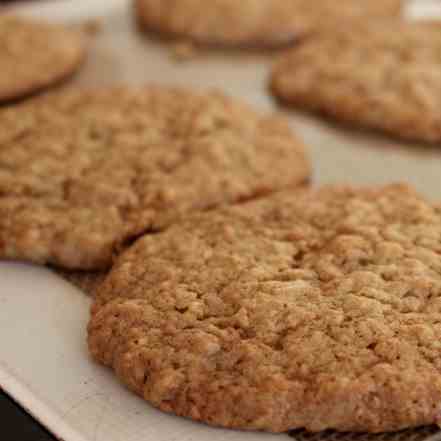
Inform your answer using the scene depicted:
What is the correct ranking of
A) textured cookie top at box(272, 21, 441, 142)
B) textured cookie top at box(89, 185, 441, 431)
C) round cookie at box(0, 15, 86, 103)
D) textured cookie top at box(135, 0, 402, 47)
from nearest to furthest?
1. textured cookie top at box(89, 185, 441, 431)
2. textured cookie top at box(272, 21, 441, 142)
3. round cookie at box(0, 15, 86, 103)
4. textured cookie top at box(135, 0, 402, 47)

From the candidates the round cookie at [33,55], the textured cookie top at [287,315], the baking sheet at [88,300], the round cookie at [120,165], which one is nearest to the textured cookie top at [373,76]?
the baking sheet at [88,300]

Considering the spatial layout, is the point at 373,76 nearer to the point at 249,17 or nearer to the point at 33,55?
the point at 249,17

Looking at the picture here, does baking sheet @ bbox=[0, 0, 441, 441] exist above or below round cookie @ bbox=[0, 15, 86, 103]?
below

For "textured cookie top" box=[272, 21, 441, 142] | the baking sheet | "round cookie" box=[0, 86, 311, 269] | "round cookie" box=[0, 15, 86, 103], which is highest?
"textured cookie top" box=[272, 21, 441, 142]

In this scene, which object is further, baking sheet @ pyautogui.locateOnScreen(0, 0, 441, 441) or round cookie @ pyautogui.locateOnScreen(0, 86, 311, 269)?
round cookie @ pyautogui.locateOnScreen(0, 86, 311, 269)

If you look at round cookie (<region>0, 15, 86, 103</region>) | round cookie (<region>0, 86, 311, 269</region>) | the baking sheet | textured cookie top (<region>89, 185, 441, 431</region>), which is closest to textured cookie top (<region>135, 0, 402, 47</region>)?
the baking sheet

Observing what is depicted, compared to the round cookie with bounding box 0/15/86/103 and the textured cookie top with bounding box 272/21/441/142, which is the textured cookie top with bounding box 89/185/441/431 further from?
the round cookie with bounding box 0/15/86/103

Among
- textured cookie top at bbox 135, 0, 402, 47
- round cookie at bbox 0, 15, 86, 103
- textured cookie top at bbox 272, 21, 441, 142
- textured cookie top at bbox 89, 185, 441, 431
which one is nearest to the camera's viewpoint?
textured cookie top at bbox 89, 185, 441, 431
